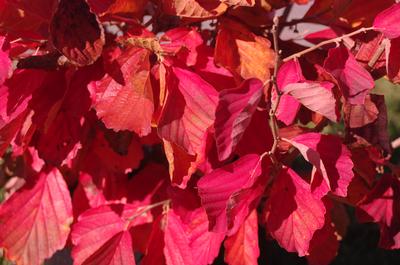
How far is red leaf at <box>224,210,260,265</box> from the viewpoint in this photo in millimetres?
823

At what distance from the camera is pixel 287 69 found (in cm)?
75

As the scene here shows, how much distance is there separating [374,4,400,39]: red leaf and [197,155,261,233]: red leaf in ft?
0.69

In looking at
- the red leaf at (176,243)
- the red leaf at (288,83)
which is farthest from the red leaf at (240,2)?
the red leaf at (176,243)

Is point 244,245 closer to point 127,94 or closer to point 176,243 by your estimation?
point 176,243

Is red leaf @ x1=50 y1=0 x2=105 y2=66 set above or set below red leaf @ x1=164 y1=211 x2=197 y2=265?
above

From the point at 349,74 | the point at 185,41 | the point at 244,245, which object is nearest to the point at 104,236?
the point at 244,245

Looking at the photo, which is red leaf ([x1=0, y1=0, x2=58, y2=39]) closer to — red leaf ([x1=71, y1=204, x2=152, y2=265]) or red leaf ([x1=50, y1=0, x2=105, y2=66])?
red leaf ([x1=50, y1=0, x2=105, y2=66])

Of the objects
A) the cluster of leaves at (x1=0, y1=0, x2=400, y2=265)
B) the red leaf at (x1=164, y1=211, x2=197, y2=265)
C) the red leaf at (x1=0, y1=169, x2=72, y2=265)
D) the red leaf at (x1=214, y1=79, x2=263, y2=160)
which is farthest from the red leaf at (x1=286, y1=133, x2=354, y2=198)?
the red leaf at (x1=0, y1=169, x2=72, y2=265)

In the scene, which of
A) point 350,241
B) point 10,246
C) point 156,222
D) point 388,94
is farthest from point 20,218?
point 388,94

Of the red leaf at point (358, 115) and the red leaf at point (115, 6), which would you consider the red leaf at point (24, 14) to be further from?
the red leaf at point (358, 115)

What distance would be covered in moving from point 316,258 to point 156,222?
0.26 metres

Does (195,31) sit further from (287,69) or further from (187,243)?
(187,243)

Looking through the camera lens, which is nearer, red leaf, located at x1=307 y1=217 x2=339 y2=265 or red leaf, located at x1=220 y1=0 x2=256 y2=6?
red leaf, located at x1=220 y1=0 x2=256 y2=6

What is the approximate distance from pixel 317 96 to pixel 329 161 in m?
0.10
